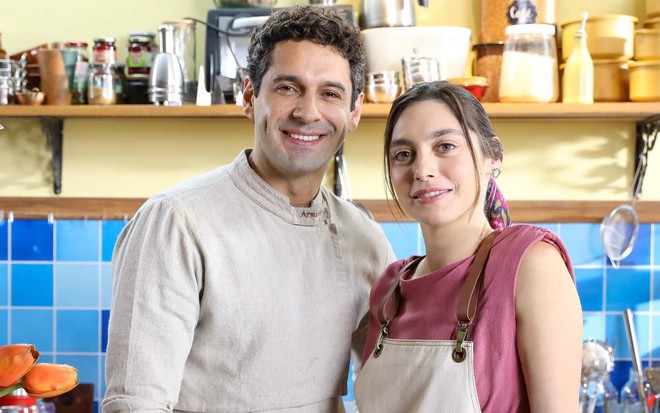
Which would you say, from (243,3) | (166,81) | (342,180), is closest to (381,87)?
(342,180)

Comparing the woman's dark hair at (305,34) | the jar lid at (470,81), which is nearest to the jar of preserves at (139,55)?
the jar lid at (470,81)

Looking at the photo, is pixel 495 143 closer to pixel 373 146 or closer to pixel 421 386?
pixel 421 386

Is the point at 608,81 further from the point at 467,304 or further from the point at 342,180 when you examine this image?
the point at 467,304

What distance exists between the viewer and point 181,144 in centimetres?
266

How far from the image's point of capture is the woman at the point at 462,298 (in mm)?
1239

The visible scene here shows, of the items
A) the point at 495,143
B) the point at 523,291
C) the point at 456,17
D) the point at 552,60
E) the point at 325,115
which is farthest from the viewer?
the point at 456,17

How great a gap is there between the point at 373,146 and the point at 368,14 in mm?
392

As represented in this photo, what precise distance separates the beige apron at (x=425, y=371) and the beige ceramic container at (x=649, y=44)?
1.31 meters

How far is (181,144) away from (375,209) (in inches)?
24.3

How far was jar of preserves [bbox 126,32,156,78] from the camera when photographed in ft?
8.30

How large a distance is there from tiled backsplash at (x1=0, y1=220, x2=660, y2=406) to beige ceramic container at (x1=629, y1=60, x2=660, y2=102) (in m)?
0.44

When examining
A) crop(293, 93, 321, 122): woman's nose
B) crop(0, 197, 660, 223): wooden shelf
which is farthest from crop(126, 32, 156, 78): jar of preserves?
crop(293, 93, 321, 122): woman's nose

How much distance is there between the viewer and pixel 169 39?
2492 millimetres

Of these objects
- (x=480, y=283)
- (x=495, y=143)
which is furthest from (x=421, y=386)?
(x=495, y=143)
